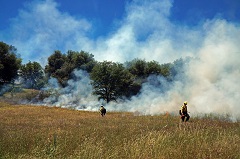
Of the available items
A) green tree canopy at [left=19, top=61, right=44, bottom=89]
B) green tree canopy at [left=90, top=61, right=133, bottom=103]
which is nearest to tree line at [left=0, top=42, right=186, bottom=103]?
green tree canopy at [left=90, top=61, right=133, bottom=103]

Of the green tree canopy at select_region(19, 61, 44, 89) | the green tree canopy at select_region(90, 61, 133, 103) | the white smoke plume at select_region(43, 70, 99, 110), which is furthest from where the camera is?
the green tree canopy at select_region(19, 61, 44, 89)

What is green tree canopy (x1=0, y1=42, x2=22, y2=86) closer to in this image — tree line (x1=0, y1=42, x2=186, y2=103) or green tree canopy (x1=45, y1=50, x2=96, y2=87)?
tree line (x1=0, y1=42, x2=186, y2=103)

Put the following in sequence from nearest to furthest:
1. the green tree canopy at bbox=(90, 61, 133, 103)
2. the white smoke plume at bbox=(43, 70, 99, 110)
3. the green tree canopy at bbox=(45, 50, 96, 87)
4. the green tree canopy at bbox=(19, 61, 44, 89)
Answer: the green tree canopy at bbox=(90, 61, 133, 103)
the white smoke plume at bbox=(43, 70, 99, 110)
the green tree canopy at bbox=(45, 50, 96, 87)
the green tree canopy at bbox=(19, 61, 44, 89)

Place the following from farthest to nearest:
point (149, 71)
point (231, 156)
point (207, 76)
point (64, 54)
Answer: point (64, 54), point (149, 71), point (207, 76), point (231, 156)

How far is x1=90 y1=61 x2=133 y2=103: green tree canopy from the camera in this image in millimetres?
59125

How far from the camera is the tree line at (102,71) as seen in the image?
59.5m

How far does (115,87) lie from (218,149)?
5199 centimetres

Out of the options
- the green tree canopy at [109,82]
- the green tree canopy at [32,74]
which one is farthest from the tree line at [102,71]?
the green tree canopy at [32,74]

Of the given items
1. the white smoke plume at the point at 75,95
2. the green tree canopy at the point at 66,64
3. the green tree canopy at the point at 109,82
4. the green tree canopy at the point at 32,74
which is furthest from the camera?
the green tree canopy at the point at 32,74

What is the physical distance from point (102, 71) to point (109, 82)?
2.58 m

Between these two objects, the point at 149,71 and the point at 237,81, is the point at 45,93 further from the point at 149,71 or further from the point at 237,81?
the point at 237,81

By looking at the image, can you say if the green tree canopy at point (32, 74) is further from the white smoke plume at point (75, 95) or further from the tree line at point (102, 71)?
the white smoke plume at point (75, 95)

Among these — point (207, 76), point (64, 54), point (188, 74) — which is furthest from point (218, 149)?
point (64, 54)

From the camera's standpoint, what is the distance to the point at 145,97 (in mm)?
53562
